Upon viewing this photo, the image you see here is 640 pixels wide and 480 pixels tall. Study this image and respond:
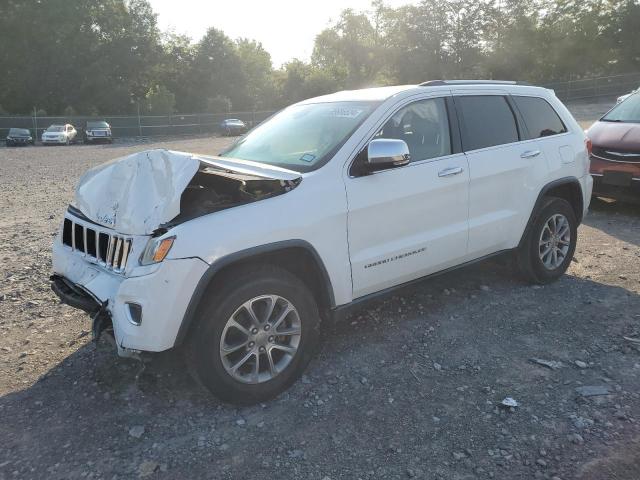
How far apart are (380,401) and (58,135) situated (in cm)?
3275

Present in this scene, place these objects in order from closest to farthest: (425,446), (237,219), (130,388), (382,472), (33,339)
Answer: (382,472) → (425,446) → (237,219) → (130,388) → (33,339)

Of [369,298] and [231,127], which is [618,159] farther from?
[231,127]

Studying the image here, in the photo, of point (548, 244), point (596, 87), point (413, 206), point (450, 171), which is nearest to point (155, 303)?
point (413, 206)

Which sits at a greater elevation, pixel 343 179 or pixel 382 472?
pixel 343 179

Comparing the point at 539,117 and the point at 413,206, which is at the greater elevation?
the point at 539,117

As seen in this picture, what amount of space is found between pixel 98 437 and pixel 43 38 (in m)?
54.6

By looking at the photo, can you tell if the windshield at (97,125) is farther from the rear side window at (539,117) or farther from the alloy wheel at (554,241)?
the alloy wheel at (554,241)

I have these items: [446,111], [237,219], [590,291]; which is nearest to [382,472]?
[237,219]

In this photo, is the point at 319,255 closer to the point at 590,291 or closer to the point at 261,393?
the point at 261,393

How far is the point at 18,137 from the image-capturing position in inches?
1212

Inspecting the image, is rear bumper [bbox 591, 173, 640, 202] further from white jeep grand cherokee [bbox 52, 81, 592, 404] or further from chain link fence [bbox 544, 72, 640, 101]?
chain link fence [bbox 544, 72, 640, 101]

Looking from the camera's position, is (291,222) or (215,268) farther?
(291,222)

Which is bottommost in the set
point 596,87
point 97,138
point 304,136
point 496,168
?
point 496,168

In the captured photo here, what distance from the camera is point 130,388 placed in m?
3.44
